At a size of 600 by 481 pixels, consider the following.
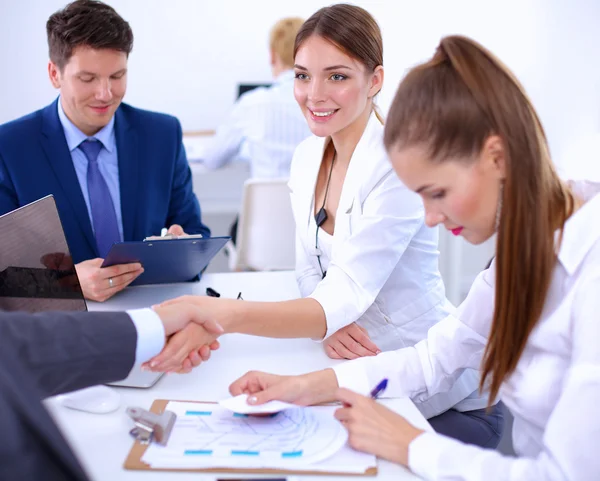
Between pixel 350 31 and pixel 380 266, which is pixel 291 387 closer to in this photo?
pixel 380 266

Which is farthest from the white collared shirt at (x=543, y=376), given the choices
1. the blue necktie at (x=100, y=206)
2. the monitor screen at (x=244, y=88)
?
the monitor screen at (x=244, y=88)

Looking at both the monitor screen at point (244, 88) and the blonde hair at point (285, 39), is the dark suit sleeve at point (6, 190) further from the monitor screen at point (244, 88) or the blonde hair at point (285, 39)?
the monitor screen at point (244, 88)

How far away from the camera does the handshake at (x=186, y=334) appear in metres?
1.26

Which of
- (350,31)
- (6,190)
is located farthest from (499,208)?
(6,190)

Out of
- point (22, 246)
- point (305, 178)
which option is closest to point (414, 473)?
point (22, 246)

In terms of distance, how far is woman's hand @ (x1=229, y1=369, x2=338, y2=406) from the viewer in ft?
4.00

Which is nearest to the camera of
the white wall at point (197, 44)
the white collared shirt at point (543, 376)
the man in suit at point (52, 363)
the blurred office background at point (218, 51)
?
the man in suit at point (52, 363)

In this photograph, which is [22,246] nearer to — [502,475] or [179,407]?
[179,407]

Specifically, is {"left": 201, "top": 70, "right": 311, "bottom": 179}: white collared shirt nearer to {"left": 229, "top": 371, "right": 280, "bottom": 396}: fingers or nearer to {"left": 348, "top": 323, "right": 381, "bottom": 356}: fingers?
{"left": 348, "top": 323, "right": 381, "bottom": 356}: fingers

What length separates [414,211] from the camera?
166 cm

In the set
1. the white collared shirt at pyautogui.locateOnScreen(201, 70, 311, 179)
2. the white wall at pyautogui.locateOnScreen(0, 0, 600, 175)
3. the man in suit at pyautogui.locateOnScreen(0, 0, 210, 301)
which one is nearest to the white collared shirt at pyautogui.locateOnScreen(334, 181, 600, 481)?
the man in suit at pyautogui.locateOnScreen(0, 0, 210, 301)

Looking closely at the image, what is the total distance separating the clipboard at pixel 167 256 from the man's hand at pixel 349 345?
353 mm

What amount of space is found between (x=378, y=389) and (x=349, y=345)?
0.77 ft

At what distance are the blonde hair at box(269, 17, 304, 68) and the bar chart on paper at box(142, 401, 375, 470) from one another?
2.87 meters
